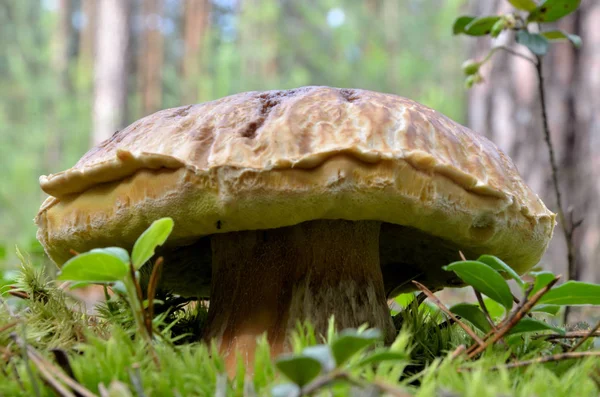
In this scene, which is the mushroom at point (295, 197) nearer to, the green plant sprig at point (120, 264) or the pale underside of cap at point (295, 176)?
the pale underside of cap at point (295, 176)

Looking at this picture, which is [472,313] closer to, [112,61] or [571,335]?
[571,335]

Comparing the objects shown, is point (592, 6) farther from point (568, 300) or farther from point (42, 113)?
point (42, 113)

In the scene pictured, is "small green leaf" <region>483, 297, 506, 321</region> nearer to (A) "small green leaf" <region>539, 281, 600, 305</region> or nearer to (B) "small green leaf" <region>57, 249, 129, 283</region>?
(A) "small green leaf" <region>539, 281, 600, 305</region>

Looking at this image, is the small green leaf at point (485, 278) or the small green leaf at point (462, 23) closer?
the small green leaf at point (485, 278)

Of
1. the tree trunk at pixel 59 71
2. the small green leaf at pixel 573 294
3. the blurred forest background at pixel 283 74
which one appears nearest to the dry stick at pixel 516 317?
the small green leaf at pixel 573 294

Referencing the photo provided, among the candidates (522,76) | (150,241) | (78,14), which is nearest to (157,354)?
(150,241)

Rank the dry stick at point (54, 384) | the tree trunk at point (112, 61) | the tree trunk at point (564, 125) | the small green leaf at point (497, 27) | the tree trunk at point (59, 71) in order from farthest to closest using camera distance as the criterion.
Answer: the tree trunk at point (59, 71), the tree trunk at point (112, 61), the tree trunk at point (564, 125), the small green leaf at point (497, 27), the dry stick at point (54, 384)
